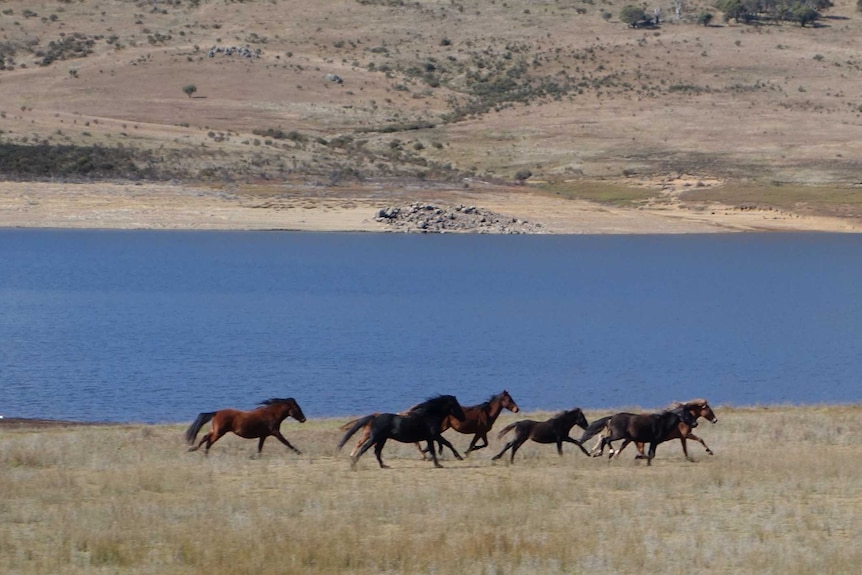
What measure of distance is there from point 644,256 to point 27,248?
27.5 m

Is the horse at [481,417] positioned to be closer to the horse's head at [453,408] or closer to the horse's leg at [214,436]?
the horse's head at [453,408]

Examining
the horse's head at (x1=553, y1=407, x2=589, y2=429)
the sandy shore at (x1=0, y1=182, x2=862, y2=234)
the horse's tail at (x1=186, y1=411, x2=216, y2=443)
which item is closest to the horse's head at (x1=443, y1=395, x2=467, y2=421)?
the horse's head at (x1=553, y1=407, x2=589, y2=429)

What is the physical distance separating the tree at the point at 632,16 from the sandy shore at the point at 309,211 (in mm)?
53286

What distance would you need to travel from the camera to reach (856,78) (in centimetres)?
10469

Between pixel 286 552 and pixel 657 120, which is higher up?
pixel 286 552

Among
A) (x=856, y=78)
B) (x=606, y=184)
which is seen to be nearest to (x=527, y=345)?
(x=606, y=184)

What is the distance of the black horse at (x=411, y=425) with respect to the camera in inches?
525

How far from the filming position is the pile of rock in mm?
64625

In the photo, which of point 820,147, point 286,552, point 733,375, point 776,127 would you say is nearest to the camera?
point 286,552

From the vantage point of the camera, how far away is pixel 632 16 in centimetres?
12038

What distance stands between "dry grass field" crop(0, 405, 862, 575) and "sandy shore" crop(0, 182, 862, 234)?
47.0 m

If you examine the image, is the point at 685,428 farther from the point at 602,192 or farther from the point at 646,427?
the point at 602,192

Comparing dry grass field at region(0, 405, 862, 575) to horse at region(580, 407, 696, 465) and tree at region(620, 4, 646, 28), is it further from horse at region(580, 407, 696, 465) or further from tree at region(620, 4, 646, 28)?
tree at region(620, 4, 646, 28)

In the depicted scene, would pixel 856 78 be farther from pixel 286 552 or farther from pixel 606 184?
pixel 286 552
